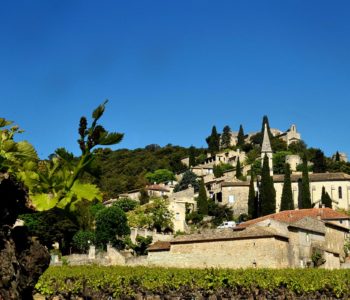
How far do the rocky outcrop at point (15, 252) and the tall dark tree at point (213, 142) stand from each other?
427 feet

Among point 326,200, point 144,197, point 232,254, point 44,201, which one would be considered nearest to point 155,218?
point 144,197

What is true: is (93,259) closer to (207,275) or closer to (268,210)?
(207,275)

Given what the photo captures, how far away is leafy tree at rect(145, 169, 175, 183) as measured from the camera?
120625 millimetres

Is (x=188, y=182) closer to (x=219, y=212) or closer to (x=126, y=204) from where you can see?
(x=219, y=212)

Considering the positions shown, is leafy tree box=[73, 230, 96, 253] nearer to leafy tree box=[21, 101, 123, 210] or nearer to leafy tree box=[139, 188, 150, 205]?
leafy tree box=[139, 188, 150, 205]

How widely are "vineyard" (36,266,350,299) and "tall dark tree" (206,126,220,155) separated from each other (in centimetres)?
9975

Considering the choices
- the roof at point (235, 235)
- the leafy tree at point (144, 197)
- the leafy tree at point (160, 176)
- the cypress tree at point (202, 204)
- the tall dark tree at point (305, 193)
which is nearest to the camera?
the roof at point (235, 235)

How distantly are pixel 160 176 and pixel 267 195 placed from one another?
44526mm

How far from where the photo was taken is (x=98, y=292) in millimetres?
35156

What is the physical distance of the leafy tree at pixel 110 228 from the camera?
65.3m

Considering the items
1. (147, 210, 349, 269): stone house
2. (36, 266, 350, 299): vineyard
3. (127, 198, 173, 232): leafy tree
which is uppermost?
(127, 198, 173, 232): leafy tree

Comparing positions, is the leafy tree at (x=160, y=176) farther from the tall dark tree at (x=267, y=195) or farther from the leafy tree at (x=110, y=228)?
the leafy tree at (x=110, y=228)

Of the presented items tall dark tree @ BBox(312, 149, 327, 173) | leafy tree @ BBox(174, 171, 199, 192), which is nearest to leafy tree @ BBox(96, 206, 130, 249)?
leafy tree @ BBox(174, 171, 199, 192)

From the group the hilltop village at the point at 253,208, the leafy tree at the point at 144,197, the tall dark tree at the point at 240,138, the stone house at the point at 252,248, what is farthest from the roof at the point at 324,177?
the tall dark tree at the point at 240,138
